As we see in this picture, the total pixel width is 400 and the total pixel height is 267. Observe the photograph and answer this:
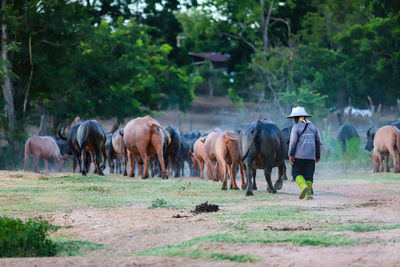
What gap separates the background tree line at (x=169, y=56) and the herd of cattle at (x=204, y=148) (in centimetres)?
401

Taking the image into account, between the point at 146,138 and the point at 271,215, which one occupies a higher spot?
the point at 146,138

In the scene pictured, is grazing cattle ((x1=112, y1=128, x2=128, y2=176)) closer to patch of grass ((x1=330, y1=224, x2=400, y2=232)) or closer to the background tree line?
the background tree line

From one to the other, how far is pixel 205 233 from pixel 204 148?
10955 millimetres

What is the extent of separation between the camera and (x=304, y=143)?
13.2 metres

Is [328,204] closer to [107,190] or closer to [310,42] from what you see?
[107,190]

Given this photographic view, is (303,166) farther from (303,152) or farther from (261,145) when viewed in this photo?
(261,145)

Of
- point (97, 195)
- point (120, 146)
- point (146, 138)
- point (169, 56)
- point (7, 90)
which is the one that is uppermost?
point (169, 56)

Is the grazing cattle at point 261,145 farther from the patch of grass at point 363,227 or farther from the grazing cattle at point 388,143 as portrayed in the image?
the grazing cattle at point 388,143

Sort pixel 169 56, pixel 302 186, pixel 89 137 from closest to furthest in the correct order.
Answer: pixel 302 186 < pixel 89 137 < pixel 169 56

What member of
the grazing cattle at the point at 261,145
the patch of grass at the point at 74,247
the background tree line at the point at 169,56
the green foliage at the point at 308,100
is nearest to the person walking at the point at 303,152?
the grazing cattle at the point at 261,145

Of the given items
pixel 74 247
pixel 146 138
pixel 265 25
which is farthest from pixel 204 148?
pixel 265 25

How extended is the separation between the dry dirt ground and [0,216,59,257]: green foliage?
495 millimetres

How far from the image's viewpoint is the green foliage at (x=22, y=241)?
23.3 ft

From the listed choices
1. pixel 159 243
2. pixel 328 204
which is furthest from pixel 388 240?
pixel 328 204
